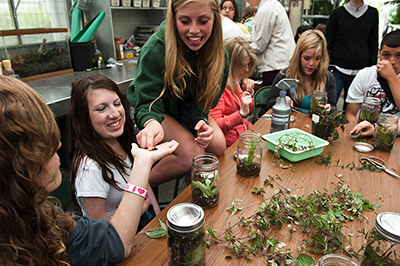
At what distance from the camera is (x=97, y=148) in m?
1.25

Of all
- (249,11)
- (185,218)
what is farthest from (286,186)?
(249,11)

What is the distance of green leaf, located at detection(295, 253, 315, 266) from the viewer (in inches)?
28.1

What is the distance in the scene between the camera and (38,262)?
0.63 m

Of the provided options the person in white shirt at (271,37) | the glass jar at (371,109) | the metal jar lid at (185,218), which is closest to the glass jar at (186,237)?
the metal jar lid at (185,218)

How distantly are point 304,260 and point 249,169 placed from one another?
1.60 ft

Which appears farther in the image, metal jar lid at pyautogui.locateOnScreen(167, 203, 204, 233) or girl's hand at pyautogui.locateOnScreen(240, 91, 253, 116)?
girl's hand at pyautogui.locateOnScreen(240, 91, 253, 116)

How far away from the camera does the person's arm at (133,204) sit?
81cm

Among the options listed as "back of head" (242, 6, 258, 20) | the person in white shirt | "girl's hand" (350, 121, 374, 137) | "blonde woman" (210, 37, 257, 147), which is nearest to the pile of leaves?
"girl's hand" (350, 121, 374, 137)

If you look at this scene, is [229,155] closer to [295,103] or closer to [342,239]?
[342,239]

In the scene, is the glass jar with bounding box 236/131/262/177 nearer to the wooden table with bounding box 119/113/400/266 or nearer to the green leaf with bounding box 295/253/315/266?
the wooden table with bounding box 119/113/400/266

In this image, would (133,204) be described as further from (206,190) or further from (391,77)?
(391,77)

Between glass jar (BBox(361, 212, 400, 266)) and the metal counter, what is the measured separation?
1.91 meters

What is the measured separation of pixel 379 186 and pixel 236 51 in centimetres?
150

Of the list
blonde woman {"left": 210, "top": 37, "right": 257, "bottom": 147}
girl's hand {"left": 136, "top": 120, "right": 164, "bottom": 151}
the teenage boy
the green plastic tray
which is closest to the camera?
girl's hand {"left": 136, "top": 120, "right": 164, "bottom": 151}
